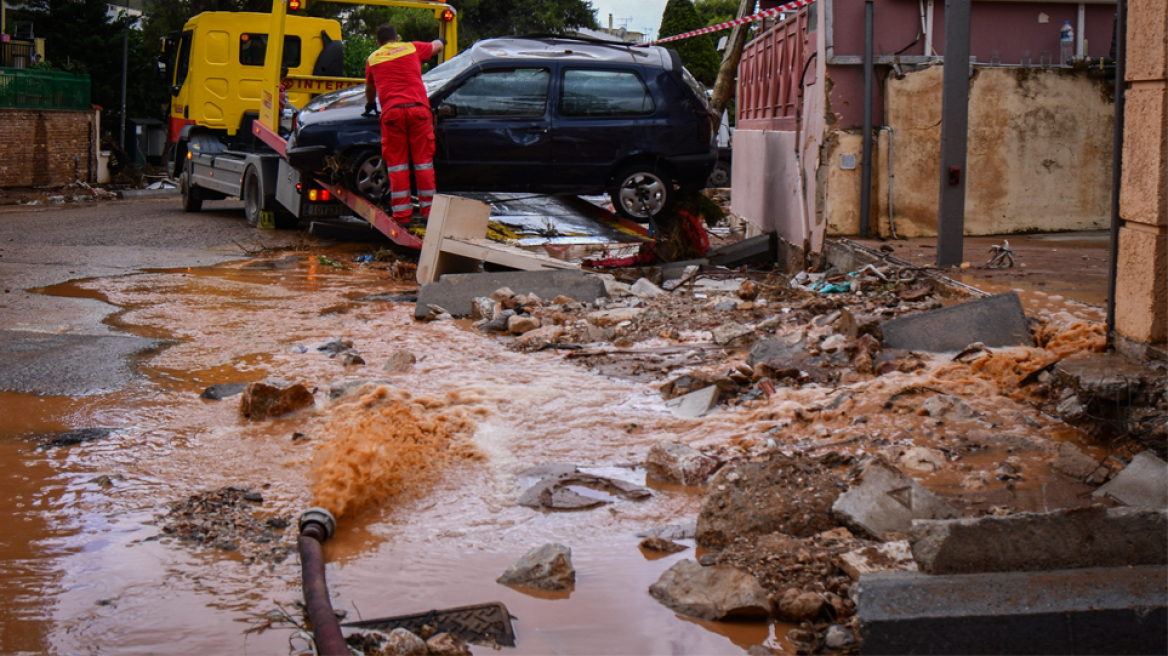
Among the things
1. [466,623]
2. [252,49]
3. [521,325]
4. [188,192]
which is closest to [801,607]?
[466,623]

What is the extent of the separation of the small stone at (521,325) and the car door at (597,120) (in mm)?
3356

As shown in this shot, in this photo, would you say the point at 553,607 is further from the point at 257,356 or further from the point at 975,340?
the point at 257,356

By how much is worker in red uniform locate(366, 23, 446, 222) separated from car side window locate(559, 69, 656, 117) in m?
1.51

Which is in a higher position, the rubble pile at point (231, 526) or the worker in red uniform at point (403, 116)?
the worker in red uniform at point (403, 116)

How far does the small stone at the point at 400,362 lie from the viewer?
227 inches

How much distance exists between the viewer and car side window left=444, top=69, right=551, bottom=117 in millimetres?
9867

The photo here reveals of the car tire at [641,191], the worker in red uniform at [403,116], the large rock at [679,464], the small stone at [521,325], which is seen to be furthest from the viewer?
the car tire at [641,191]

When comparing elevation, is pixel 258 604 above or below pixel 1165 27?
below

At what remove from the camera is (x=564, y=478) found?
3.92 m

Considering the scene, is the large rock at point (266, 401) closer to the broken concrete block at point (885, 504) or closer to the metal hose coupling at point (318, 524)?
the metal hose coupling at point (318, 524)

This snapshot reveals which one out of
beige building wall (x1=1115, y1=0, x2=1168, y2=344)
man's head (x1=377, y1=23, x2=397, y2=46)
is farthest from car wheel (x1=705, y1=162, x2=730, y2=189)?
beige building wall (x1=1115, y1=0, x2=1168, y2=344)

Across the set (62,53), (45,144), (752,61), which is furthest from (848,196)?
(62,53)

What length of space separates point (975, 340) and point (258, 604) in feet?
13.1

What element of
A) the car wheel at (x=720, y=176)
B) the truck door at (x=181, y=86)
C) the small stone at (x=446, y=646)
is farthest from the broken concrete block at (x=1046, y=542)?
the car wheel at (x=720, y=176)
